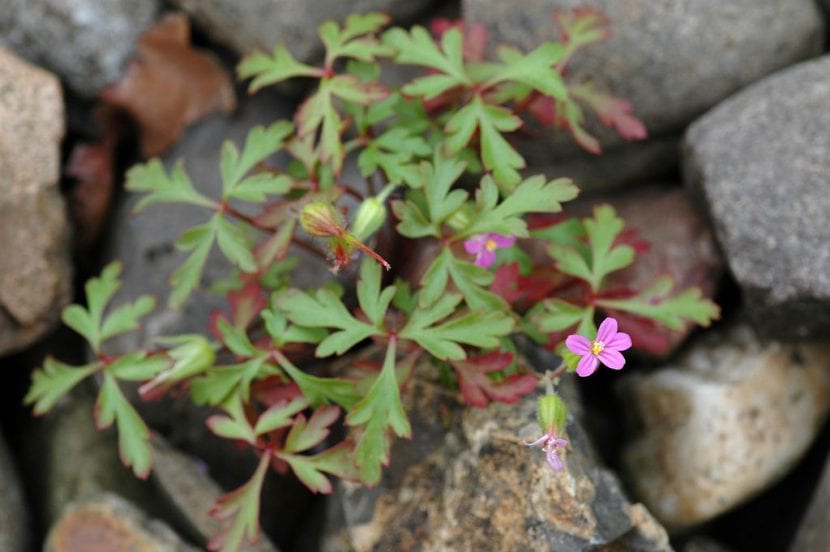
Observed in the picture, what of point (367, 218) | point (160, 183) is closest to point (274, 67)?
point (160, 183)

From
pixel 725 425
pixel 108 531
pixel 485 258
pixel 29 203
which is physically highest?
pixel 485 258

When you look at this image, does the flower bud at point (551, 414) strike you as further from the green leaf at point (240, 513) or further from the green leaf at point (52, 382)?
the green leaf at point (52, 382)

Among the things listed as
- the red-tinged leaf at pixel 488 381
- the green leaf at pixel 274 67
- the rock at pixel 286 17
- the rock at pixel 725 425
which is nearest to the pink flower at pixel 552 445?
the red-tinged leaf at pixel 488 381

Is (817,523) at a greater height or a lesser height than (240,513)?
lesser

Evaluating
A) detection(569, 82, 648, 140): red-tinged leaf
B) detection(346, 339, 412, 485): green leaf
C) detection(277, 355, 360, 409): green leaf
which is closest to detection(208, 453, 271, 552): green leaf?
detection(277, 355, 360, 409): green leaf

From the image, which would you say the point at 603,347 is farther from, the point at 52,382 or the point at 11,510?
the point at 11,510

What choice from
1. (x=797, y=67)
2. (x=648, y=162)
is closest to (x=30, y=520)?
(x=648, y=162)

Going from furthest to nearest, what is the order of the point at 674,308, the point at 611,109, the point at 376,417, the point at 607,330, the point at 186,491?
the point at 186,491 → the point at 611,109 → the point at 674,308 → the point at 376,417 → the point at 607,330

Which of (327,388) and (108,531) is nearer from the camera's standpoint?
(327,388)
